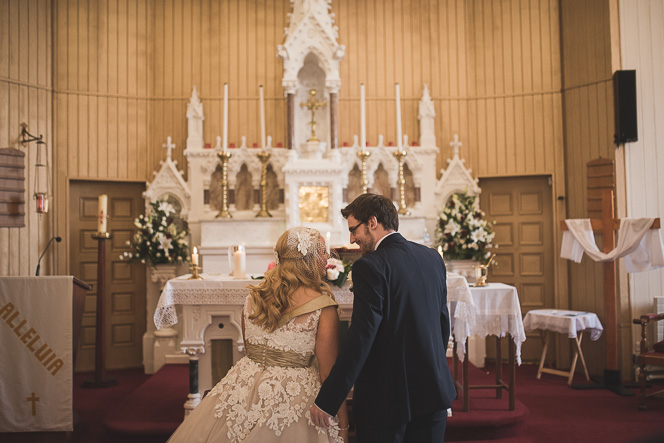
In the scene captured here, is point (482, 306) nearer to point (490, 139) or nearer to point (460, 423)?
point (460, 423)

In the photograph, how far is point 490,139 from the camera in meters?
8.13

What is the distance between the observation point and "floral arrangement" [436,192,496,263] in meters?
7.21

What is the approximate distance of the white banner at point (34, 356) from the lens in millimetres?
4969

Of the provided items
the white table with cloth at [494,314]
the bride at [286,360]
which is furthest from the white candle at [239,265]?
the bride at [286,360]

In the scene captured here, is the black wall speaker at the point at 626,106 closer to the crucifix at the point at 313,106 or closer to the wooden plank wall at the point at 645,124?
the wooden plank wall at the point at 645,124

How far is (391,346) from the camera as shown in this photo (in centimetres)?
252

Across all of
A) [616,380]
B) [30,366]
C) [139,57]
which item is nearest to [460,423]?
[616,380]

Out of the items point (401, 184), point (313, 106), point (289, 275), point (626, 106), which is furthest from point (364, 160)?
point (289, 275)

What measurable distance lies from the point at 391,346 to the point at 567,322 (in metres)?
4.68

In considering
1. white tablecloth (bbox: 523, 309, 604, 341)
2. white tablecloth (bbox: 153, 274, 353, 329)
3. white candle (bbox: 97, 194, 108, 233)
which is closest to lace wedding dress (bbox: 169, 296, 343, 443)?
white tablecloth (bbox: 153, 274, 353, 329)

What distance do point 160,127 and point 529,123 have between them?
4.64 metres

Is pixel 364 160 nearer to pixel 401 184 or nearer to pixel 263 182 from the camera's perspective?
pixel 401 184

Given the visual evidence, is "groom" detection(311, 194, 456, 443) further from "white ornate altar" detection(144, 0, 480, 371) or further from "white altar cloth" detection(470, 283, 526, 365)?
"white ornate altar" detection(144, 0, 480, 371)

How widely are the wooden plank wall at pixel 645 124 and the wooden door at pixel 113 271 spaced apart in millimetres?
5791
